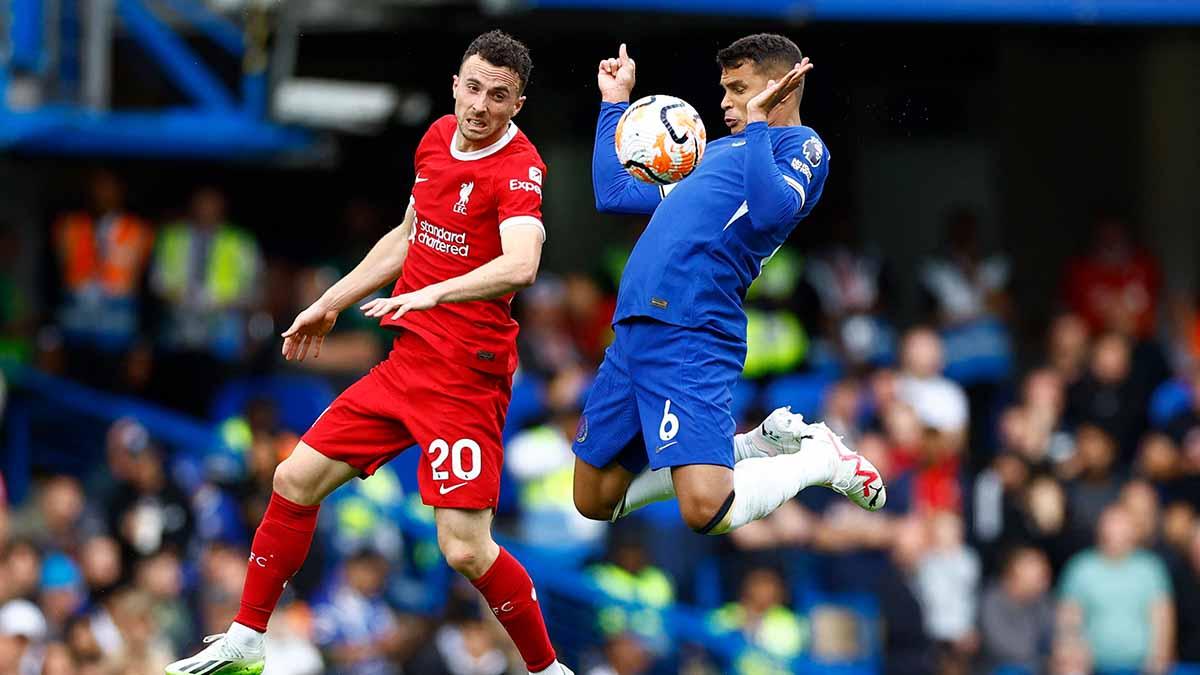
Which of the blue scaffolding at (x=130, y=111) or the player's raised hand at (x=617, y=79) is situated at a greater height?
the player's raised hand at (x=617, y=79)

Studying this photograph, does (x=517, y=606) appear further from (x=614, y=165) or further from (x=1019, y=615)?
(x=1019, y=615)

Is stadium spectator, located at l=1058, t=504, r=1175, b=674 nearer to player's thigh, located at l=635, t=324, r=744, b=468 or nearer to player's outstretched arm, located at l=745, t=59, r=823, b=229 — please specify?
player's thigh, located at l=635, t=324, r=744, b=468

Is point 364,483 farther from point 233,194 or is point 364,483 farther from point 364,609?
point 233,194

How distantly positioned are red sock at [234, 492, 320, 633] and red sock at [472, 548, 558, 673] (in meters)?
0.68

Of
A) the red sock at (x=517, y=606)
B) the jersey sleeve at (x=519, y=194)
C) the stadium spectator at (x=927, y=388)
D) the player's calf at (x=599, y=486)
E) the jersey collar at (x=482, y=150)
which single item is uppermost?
the jersey collar at (x=482, y=150)

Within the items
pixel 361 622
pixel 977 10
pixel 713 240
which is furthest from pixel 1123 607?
pixel 713 240

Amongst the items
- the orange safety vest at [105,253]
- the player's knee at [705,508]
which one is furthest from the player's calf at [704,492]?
the orange safety vest at [105,253]

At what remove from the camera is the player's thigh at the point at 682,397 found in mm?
7820

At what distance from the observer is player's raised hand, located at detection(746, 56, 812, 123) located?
7.53m

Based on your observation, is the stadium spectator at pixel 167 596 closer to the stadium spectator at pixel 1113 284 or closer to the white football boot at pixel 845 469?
the white football boot at pixel 845 469

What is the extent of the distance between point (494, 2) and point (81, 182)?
467 centimetres

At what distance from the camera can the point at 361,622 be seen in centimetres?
1288

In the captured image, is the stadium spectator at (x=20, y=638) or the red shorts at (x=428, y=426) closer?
the red shorts at (x=428, y=426)

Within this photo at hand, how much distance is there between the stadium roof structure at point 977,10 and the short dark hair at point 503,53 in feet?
23.4
